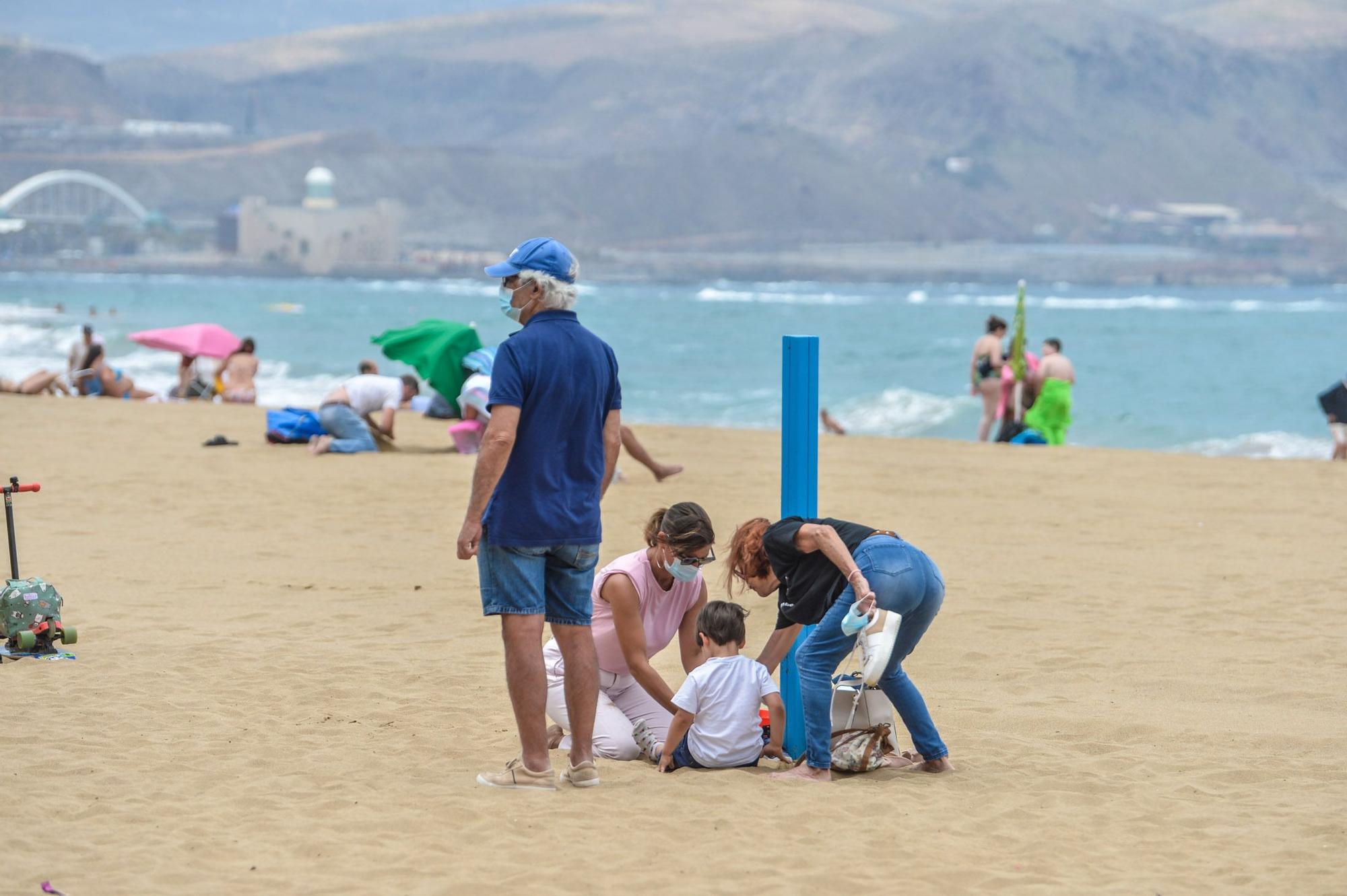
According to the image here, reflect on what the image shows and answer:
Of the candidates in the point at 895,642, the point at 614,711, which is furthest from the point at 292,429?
the point at 895,642

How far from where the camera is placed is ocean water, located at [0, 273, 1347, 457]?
2850 cm

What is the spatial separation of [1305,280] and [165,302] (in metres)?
100

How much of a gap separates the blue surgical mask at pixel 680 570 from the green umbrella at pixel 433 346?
646 centimetres

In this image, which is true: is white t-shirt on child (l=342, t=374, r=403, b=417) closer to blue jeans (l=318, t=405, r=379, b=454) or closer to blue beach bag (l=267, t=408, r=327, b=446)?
blue jeans (l=318, t=405, r=379, b=454)

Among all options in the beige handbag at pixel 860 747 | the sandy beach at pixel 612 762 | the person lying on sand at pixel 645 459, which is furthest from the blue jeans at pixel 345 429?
the beige handbag at pixel 860 747

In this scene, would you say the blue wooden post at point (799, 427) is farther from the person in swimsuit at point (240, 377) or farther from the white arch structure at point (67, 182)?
the white arch structure at point (67, 182)

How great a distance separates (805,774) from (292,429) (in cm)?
866

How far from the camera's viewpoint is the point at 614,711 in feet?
15.8

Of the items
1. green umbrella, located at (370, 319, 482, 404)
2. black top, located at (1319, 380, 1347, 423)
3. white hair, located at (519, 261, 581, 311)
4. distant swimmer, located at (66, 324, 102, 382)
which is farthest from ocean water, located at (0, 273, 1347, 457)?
white hair, located at (519, 261, 581, 311)

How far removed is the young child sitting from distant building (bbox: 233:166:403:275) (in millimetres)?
134504

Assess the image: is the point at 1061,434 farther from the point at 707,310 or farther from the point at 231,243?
the point at 231,243

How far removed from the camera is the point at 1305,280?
136500mm

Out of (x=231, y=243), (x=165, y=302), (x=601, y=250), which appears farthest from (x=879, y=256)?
(x=165, y=302)

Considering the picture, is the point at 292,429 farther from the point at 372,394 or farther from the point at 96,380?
the point at 96,380
